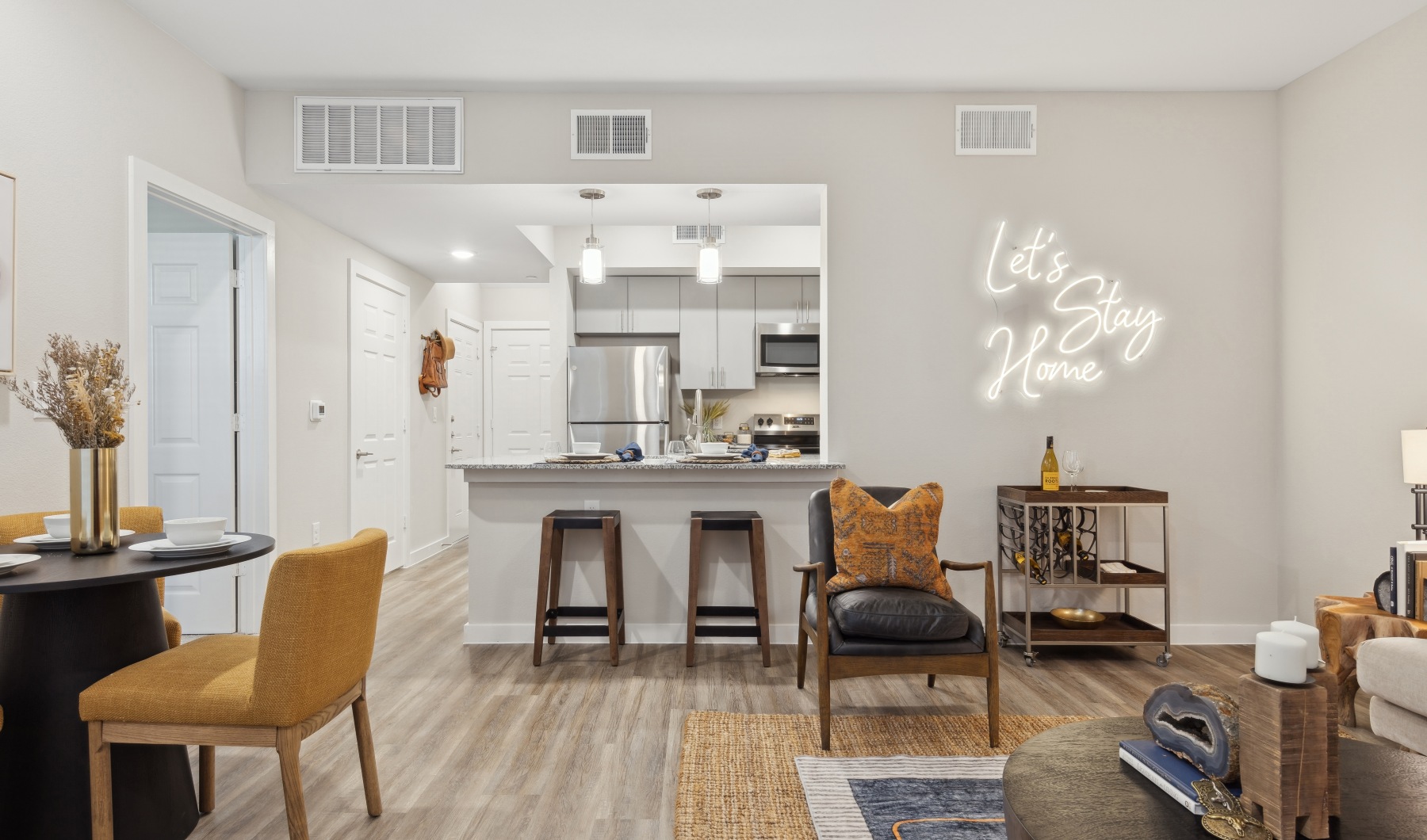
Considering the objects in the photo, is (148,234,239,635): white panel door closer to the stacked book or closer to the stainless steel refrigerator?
the stainless steel refrigerator

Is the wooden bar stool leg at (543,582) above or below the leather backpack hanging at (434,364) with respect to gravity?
below

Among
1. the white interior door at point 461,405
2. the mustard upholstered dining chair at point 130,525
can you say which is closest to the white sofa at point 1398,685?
the mustard upholstered dining chair at point 130,525

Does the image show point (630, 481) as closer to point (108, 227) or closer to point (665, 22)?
point (665, 22)

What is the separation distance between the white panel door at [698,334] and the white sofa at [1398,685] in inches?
172

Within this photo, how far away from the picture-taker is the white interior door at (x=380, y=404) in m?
4.82

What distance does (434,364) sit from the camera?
599 cm

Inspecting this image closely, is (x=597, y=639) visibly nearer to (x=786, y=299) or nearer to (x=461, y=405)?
(x=786, y=299)

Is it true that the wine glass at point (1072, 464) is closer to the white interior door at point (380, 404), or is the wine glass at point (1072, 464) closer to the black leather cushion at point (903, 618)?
the black leather cushion at point (903, 618)

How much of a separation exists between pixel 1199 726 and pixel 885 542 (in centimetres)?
143

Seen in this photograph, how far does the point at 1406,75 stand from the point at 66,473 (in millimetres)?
5641

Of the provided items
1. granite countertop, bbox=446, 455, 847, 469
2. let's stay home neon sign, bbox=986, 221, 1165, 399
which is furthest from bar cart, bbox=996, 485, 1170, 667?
granite countertop, bbox=446, 455, 847, 469

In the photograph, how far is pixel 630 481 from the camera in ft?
12.3

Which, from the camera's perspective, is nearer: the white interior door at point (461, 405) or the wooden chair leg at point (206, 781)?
the wooden chair leg at point (206, 781)

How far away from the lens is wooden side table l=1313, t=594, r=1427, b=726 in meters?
2.53
